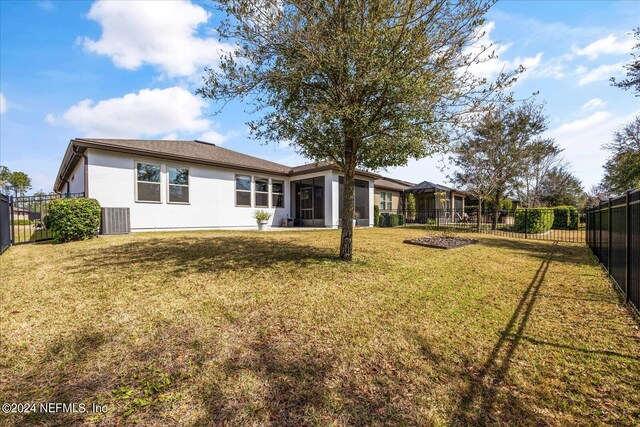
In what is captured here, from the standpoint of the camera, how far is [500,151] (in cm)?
1703

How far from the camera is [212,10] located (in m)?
5.60

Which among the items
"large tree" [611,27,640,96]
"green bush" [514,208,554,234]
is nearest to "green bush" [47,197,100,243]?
"large tree" [611,27,640,96]

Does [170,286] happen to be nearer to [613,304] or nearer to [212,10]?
[212,10]

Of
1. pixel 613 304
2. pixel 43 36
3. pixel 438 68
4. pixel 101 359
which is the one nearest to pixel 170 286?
pixel 101 359

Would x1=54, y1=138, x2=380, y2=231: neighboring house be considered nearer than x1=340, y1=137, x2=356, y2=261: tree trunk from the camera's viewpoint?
No

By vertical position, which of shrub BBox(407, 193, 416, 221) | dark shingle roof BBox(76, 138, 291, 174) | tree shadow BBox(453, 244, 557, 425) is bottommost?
tree shadow BBox(453, 244, 557, 425)

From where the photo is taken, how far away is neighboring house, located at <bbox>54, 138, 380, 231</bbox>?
10914 millimetres

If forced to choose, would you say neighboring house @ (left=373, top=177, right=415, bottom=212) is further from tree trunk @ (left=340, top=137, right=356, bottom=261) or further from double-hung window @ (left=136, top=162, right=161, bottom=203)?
tree trunk @ (left=340, top=137, right=356, bottom=261)

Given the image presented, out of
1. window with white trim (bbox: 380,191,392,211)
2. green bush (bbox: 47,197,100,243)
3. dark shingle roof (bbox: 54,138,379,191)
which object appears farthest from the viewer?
window with white trim (bbox: 380,191,392,211)

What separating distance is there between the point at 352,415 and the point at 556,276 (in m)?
6.19

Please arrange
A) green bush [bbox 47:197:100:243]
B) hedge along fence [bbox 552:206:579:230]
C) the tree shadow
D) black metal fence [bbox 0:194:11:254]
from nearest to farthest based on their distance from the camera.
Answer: the tree shadow < black metal fence [bbox 0:194:11:254] < green bush [bbox 47:197:100:243] < hedge along fence [bbox 552:206:579:230]

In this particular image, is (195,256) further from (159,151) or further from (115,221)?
(159,151)

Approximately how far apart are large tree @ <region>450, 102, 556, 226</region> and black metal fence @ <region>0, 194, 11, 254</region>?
65.8 ft

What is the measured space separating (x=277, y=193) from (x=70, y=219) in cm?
989
